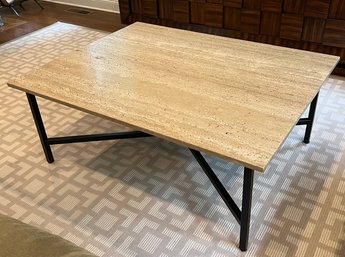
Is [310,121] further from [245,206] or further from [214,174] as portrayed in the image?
[245,206]

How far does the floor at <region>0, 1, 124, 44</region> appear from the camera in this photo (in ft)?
11.5

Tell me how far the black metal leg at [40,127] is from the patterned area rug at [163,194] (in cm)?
6

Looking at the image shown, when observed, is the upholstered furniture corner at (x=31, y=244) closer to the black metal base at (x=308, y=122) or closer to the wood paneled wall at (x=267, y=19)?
the black metal base at (x=308, y=122)

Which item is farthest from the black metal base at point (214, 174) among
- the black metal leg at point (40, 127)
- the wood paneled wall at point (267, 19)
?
the wood paneled wall at point (267, 19)

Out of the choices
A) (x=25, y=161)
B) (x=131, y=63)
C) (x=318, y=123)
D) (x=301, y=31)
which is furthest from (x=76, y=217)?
(x=301, y=31)

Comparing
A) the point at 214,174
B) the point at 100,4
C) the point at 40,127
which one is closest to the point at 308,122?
the point at 214,174

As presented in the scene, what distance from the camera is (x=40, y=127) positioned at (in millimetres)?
1724

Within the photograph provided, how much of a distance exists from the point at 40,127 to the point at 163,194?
662mm

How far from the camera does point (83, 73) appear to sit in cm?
164

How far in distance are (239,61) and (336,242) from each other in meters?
0.84

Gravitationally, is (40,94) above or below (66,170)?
above

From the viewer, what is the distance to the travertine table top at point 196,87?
1.21 metres

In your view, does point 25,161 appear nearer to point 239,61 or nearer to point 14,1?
point 239,61

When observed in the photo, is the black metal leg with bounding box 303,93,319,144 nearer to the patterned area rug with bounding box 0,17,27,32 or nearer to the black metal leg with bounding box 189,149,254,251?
the black metal leg with bounding box 189,149,254,251
